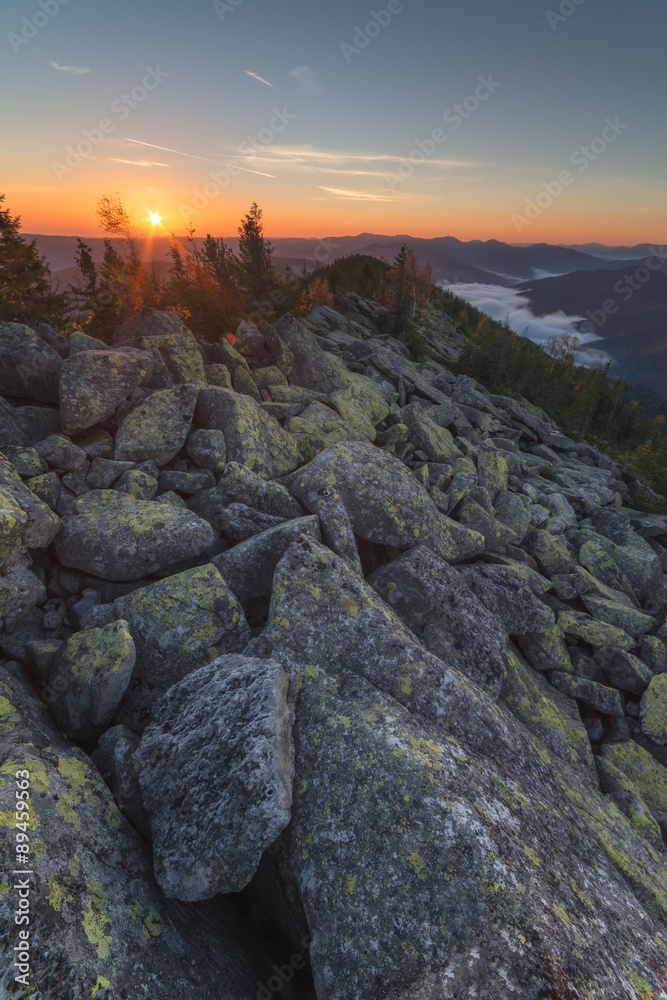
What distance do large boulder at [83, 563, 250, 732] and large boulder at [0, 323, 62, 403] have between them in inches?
365

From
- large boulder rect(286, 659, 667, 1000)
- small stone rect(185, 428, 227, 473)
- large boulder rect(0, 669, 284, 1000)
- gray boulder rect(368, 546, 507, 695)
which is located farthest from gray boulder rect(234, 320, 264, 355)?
large boulder rect(0, 669, 284, 1000)

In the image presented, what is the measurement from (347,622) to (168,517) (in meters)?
5.66

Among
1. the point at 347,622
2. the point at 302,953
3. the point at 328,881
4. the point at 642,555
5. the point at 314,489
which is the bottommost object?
the point at 642,555

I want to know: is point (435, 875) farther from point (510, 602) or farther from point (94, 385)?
point (94, 385)

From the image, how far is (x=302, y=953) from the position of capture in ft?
22.7

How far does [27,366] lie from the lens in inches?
572

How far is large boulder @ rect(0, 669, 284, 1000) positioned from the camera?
4984 millimetres

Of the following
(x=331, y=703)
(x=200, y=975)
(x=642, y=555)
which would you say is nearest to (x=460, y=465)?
(x=642, y=555)

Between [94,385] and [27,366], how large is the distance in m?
2.81

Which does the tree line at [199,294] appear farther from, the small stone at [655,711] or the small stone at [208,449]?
the small stone at [655,711]

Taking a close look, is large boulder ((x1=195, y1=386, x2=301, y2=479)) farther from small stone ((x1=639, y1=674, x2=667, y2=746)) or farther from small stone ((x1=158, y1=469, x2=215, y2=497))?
small stone ((x1=639, y1=674, x2=667, y2=746))

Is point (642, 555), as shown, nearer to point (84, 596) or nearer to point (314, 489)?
point (314, 489)

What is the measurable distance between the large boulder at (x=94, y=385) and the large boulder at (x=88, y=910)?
9.04 m

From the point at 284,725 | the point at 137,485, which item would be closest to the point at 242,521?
the point at 137,485
